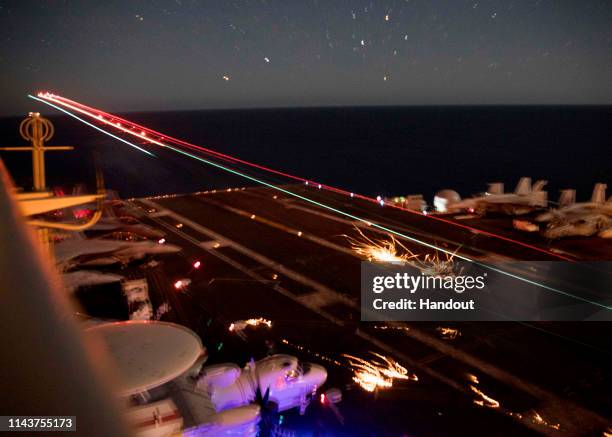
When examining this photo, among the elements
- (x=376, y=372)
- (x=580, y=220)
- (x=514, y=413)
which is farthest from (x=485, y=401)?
(x=580, y=220)

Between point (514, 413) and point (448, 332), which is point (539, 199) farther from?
point (514, 413)

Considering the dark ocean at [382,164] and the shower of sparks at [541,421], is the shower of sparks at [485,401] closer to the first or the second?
the shower of sparks at [541,421]

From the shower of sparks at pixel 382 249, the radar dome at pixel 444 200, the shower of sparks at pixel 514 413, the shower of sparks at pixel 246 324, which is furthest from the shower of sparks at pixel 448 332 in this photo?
the radar dome at pixel 444 200

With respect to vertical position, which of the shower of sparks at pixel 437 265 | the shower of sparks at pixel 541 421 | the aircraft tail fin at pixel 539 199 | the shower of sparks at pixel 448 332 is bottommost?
the shower of sparks at pixel 541 421

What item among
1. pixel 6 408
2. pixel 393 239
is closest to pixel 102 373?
pixel 6 408

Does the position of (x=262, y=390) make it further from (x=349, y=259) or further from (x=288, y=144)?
(x=288, y=144)

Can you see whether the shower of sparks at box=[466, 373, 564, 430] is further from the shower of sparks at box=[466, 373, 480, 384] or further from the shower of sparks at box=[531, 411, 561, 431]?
the shower of sparks at box=[466, 373, 480, 384]
